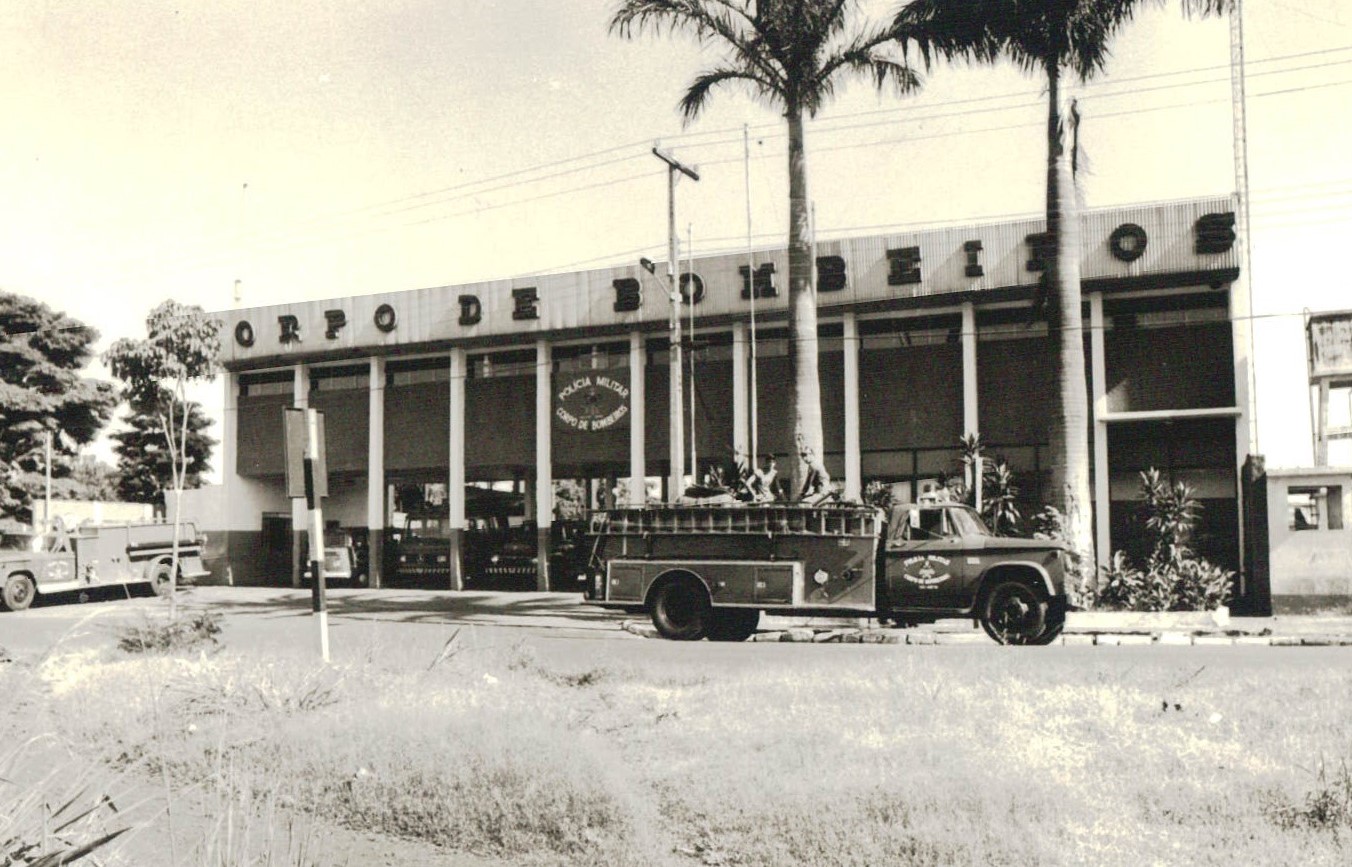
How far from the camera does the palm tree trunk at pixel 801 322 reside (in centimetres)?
2261

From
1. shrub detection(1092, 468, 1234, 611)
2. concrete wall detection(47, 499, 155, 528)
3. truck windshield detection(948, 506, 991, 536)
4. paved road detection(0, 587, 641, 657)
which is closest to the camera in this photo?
paved road detection(0, 587, 641, 657)

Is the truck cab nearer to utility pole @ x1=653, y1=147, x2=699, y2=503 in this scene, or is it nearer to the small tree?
utility pole @ x1=653, y1=147, x2=699, y2=503

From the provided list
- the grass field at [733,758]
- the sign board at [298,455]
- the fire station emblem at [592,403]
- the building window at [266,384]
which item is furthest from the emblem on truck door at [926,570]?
the building window at [266,384]

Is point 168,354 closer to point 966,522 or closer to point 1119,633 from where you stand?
point 966,522

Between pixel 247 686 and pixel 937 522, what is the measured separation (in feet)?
31.3

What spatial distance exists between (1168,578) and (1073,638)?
4448 mm

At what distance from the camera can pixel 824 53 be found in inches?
910

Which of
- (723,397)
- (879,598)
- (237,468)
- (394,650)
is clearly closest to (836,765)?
(394,650)

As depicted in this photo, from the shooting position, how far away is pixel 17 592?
2605cm

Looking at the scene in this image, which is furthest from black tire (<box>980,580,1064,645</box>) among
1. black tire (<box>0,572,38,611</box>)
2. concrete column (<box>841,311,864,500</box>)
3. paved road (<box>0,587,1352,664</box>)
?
black tire (<box>0,572,38,611</box>)

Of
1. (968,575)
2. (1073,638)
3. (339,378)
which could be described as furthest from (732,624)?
(339,378)

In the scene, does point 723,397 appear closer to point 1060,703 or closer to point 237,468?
point 237,468

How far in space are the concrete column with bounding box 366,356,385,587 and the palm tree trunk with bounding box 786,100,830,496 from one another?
15895mm

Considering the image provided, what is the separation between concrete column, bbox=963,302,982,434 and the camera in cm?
2683
